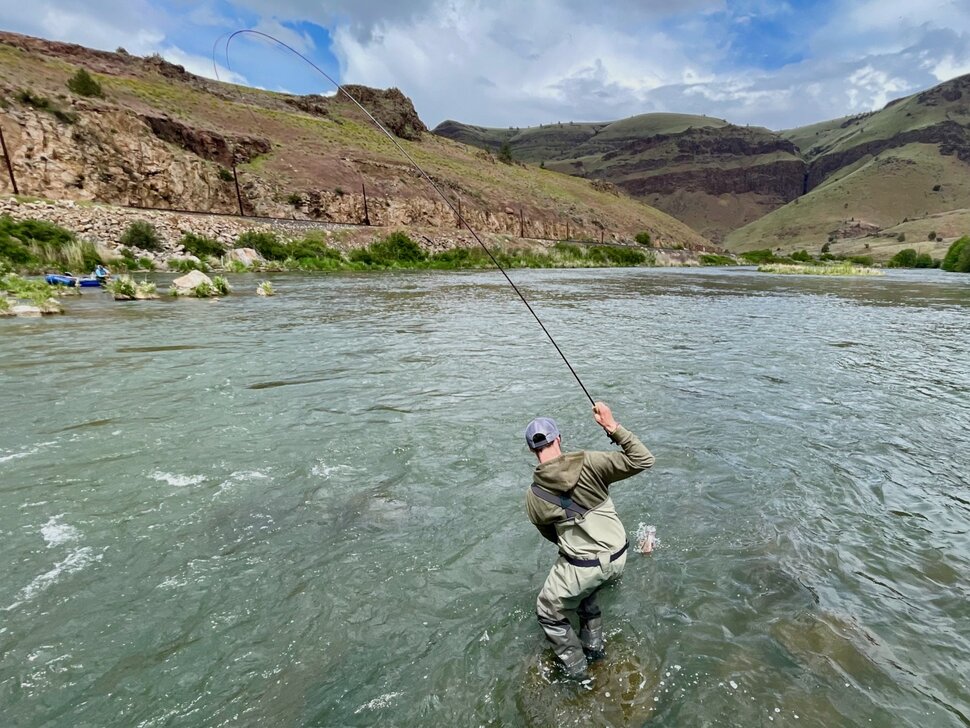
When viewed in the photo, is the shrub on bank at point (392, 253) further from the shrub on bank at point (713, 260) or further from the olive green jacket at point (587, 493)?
the shrub on bank at point (713, 260)

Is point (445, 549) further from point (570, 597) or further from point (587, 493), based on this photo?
point (587, 493)

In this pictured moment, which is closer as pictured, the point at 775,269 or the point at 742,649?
the point at 742,649

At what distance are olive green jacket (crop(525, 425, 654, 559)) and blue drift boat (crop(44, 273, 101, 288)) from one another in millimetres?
31181

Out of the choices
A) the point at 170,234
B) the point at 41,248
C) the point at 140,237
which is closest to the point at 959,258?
the point at 170,234

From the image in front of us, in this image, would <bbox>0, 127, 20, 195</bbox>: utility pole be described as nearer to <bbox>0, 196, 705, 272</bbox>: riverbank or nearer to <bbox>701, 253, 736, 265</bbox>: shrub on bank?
<bbox>0, 196, 705, 272</bbox>: riverbank

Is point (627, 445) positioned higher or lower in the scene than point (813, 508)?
higher

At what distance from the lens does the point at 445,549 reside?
4.93 metres

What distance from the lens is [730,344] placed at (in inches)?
630

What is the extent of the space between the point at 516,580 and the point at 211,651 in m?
2.42

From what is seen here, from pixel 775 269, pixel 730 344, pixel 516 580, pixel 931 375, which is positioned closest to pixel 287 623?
pixel 516 580

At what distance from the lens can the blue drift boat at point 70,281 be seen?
25392 millimetres

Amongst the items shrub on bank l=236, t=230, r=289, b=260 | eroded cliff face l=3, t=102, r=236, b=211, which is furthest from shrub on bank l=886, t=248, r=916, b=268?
eroded cliff face l=3, t=102, r=236, b=211

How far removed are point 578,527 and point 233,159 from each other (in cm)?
7440

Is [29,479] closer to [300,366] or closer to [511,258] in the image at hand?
[300,366]
